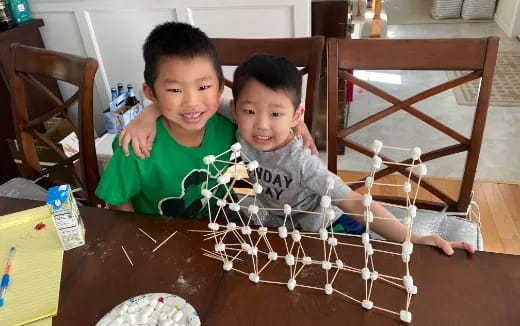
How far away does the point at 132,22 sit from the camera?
7.16 ft

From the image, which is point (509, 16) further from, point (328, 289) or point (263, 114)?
point (328, 289)

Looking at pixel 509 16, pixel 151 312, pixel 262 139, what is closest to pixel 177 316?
pixel 151 312

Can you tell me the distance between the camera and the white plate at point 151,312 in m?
0.65

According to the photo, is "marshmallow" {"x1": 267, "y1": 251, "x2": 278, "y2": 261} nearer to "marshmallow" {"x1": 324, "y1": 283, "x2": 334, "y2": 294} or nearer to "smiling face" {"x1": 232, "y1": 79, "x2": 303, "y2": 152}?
"marshmallow" {"x1": 324, "y1": 283, "x2": 334, "y2": 294}

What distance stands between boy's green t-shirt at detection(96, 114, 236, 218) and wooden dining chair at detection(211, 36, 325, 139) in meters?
0.24

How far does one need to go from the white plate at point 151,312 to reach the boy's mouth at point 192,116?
0.41 metres

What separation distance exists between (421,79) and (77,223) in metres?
3.07

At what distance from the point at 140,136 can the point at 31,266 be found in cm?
37

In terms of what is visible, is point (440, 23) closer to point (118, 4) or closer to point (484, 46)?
point (118, 4)

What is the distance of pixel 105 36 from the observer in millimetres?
2258

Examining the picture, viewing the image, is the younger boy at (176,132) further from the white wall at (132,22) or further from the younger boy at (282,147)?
the white wall at (132,22)

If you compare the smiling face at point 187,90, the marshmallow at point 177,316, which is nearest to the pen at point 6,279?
the marshmallow at point 177,316

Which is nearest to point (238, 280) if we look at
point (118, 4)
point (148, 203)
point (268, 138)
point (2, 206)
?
point (268, 138)

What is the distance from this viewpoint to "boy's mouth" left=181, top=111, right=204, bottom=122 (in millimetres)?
947
